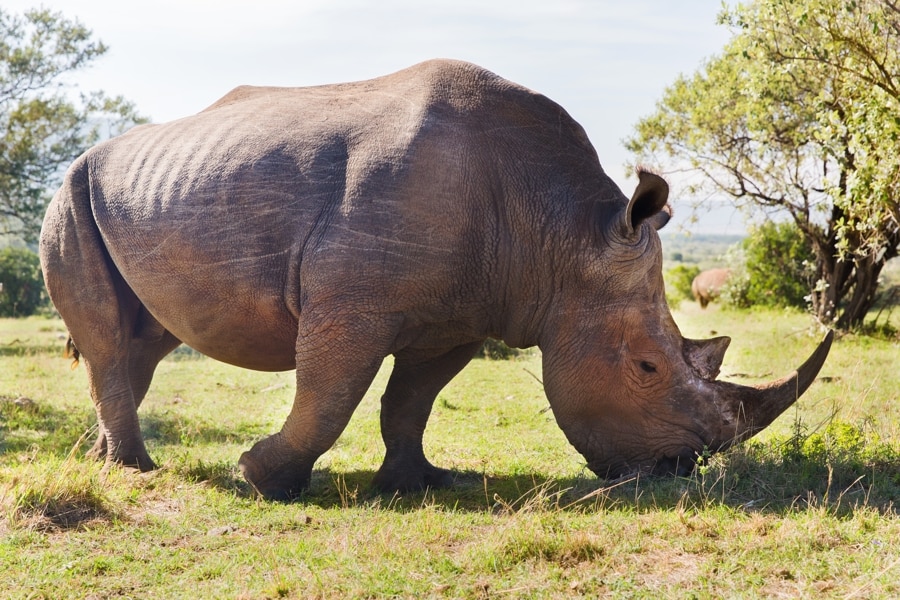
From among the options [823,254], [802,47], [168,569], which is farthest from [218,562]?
[823,254]

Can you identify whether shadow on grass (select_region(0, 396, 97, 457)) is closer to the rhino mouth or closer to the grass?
the grass

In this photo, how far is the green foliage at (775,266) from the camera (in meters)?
23.1

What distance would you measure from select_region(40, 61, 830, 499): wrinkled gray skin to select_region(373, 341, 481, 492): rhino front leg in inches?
19.0

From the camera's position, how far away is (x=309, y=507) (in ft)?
20.5

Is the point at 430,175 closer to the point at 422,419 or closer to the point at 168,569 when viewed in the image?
the point at 422,419

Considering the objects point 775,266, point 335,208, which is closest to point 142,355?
point 335,208

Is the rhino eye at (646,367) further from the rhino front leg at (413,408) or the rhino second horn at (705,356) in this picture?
the rhino front leg at (413,408)

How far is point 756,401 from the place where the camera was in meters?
6.09

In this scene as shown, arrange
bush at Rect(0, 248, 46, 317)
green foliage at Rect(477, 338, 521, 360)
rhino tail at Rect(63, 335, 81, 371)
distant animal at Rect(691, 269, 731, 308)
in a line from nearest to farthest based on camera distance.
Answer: rhino tail at Rect(63, 335, 81, 371), green foliage at Rect(477, 338, 521, 360), bush at Rect(0, 248, 46, 317), distant animal at Rect(691, 269, 731, 308)

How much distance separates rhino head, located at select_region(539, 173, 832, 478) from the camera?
19.9 feet

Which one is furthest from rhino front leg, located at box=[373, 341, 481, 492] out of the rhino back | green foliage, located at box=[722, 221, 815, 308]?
green foliage, located at box=[722, 221, 815, 308]

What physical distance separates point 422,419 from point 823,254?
1340cm

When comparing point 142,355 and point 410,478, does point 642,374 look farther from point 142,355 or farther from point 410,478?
point 142,355

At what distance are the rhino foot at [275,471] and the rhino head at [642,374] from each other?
1776mm
